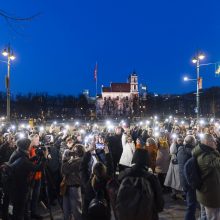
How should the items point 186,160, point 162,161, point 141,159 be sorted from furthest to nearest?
point 162,161 < point 186,160 < point 141,159

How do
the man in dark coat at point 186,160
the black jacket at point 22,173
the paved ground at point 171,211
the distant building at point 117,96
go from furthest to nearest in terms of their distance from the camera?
1. the distant building at point 117,96
2. the paved ground at point 171,211
3. the man in dark coat at point 186,160
4. the black jacket at point 22,173

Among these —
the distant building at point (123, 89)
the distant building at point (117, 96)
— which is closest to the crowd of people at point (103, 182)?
the distant building at point (117, 96)

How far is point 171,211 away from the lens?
32.7 ft

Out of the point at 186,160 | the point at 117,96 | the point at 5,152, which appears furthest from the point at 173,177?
the point at 117,96

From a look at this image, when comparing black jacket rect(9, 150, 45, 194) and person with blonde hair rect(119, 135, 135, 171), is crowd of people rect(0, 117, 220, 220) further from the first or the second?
person with blonde hair rect(119, 135, 135, 171)

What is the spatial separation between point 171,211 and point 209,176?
335 cm

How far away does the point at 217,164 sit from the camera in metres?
6.94

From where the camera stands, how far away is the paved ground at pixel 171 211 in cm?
938

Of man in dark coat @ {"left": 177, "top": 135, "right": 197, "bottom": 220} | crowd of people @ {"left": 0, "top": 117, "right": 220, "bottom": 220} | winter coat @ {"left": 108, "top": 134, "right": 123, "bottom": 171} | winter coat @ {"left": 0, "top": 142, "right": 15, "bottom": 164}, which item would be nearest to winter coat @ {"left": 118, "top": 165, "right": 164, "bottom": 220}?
crowd of people @ {"left": 0, "top": 117, "right": 220, "bottom": 220}

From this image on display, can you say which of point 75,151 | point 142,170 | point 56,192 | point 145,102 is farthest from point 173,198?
point 145,102

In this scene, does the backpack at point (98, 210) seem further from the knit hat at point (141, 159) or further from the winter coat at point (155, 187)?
the knit hat at point (141, 159)

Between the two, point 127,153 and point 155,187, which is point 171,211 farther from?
point 155,187

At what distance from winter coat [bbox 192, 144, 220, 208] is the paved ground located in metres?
2.63

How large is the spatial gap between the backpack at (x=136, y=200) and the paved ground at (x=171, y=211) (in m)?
4.52
